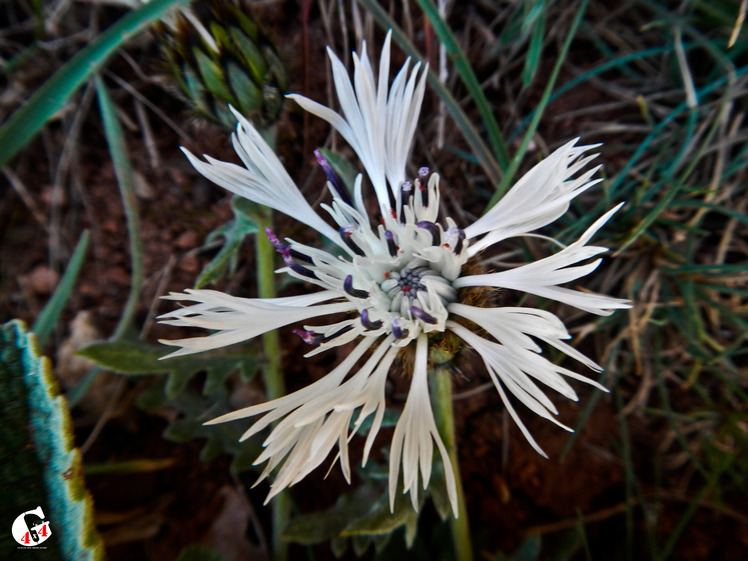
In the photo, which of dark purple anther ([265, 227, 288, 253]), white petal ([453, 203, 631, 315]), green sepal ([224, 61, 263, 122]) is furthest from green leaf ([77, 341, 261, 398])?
white petal ([453, 203, 631, 315])

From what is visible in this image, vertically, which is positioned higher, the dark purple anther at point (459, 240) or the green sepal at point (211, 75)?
the green sepal at point (211, 75)

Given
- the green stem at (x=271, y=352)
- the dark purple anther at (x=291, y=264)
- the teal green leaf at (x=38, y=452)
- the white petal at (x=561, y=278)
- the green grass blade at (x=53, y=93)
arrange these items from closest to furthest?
1. the white petal at (x=561, y=278)
2. the teal green leaf at (x=38, y=452)
3. the dark purple anther at (x=291, y=264)
4. the green grass blade at (x=53, y=93)
5. the green stem at (x=271, y=352)

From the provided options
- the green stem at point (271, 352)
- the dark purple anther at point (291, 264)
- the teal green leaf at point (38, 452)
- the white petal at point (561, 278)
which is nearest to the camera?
the white petal at point (561, 278)

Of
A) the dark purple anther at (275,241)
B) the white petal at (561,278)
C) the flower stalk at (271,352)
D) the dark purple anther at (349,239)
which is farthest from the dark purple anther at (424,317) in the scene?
the flower stalk at (271,352)

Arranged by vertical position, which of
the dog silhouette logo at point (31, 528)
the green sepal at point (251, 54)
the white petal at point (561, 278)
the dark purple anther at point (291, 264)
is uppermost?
the green sepal at point (251, 54)

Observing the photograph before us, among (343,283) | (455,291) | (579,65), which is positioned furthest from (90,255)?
(579,65)

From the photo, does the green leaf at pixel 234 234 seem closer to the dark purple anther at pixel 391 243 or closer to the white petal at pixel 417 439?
the dark purple anther at pixel 391 243

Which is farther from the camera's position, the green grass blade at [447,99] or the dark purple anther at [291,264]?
the green grass blade at [447,99]
